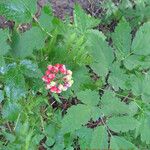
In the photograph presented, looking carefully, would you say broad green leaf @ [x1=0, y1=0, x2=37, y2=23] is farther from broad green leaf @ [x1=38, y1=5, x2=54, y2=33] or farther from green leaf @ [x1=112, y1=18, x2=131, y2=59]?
green leaf @ [x1=112, y1=18, x2=131, y2=59]

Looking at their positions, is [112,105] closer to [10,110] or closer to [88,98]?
[88,98]

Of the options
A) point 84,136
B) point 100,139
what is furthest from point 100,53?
point 84,136

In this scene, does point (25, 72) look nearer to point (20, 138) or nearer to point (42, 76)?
point (42, 76)

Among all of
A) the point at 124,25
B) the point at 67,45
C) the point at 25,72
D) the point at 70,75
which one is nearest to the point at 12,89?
the point at 25,72

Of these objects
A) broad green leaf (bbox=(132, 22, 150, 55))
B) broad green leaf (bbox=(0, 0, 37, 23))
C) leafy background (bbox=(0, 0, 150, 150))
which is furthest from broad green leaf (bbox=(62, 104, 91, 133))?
broad green leaf (bbox=(0, 0, 37, 23))

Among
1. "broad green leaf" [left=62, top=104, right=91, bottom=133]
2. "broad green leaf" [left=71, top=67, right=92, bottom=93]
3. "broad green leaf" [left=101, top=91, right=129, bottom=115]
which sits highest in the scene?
"broad green leaf" [left=71, top=67, right=92, bottom=93]

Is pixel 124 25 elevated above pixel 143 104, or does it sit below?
above
